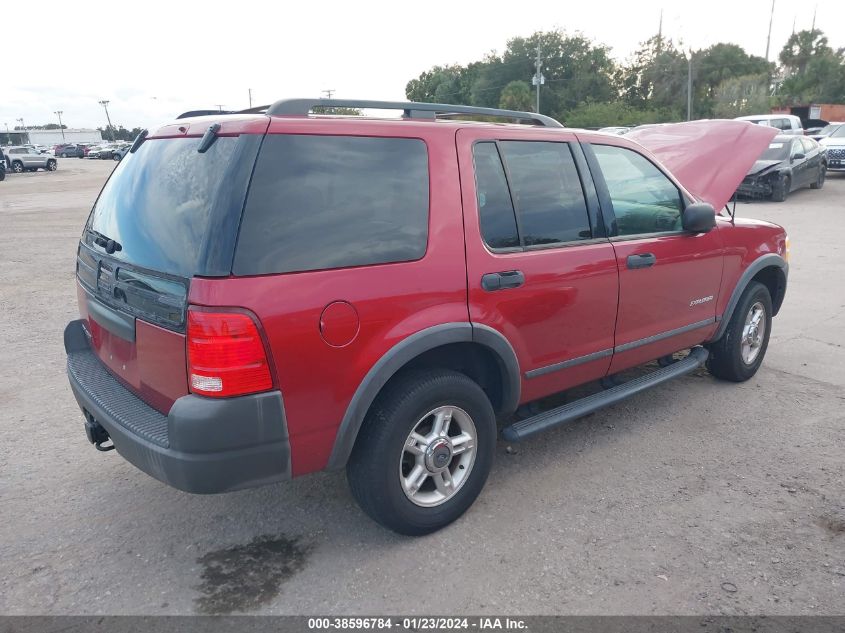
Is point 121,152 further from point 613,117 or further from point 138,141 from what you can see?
point 613,117

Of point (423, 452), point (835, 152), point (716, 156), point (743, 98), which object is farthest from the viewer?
point (743, 98)

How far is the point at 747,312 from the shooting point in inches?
189

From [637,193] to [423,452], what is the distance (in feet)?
7.13

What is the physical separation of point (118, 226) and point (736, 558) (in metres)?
3.19

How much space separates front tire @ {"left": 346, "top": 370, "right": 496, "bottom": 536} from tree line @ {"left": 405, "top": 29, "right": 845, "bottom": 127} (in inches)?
1928

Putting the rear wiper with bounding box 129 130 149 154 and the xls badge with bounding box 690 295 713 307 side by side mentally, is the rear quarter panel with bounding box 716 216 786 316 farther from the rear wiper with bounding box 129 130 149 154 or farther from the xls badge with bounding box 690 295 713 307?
the rear wiper with bounding box 129 130 149 154

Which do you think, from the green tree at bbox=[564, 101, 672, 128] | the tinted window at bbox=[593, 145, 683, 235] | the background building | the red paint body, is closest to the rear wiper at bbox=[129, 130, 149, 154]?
the red paint body

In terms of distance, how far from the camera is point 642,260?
3809 millimetres

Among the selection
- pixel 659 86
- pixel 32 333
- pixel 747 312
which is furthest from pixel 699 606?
pixel 659 86

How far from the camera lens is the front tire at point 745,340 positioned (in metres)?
4.75

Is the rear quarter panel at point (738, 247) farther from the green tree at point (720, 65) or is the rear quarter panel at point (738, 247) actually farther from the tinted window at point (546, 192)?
the green tree at point (720, 65)

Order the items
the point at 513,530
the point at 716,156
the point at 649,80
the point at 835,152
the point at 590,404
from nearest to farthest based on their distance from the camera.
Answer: the point at 513,530
the point at 590,404
the point at 716,156
the point at 835,152
the point at 649,80

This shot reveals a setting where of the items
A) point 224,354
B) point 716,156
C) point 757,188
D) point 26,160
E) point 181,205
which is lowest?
point 757,188

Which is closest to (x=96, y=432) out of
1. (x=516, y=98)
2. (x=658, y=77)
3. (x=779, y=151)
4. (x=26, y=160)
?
(x=779, y=151)
